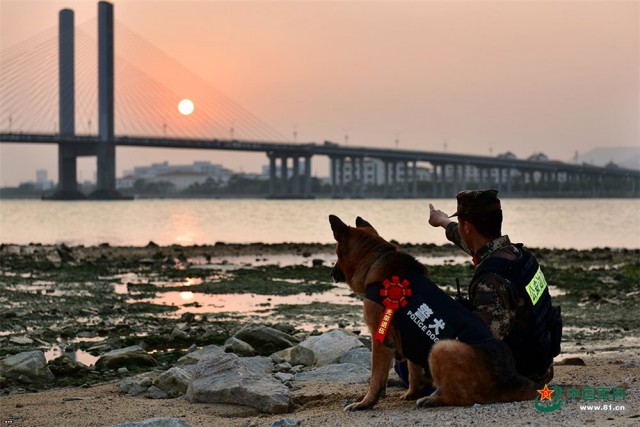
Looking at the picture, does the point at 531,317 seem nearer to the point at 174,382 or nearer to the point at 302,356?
the point at 174,382

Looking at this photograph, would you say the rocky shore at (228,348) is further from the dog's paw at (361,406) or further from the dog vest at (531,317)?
the dog vest at (531,317)

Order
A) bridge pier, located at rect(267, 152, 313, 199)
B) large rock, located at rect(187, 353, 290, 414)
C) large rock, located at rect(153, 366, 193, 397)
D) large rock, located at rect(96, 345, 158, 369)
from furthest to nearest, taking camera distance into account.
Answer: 1. bridge pier, located at rect(267, 152, 313, 199)
2. large rock, located at rect(96, 345, 158, 369)
3. large rock, located at rect(153, 366, 193, 397)
4. large rock, located at rect(187, 353, 290, 414)

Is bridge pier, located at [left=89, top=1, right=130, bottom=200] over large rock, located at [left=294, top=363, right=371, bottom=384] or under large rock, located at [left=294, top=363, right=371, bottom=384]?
over

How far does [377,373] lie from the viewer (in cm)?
458

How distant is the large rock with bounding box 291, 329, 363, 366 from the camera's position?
7.22 meters

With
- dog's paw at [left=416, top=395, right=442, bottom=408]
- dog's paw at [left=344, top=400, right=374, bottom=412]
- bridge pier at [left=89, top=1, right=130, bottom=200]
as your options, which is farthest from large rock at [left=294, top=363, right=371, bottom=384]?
bridge pier at [left=89, top=1, right=130, bottom=200]

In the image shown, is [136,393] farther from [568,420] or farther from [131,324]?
[131,324]

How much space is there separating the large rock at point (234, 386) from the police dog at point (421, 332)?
37.0 inches

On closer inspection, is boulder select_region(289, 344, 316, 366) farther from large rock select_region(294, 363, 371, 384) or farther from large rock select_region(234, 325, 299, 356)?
large rock select_region(234, 325, 299, 356)

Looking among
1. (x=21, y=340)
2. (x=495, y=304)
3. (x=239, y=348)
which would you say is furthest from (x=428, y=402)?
(x=21, y=340)

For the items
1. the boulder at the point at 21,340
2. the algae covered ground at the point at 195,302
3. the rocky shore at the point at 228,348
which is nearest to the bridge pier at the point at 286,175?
the algae covered ground at the point at 195,302

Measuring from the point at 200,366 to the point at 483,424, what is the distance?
2.69 m

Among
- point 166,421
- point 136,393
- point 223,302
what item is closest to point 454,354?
point 166,421

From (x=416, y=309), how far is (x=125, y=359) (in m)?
3.90
